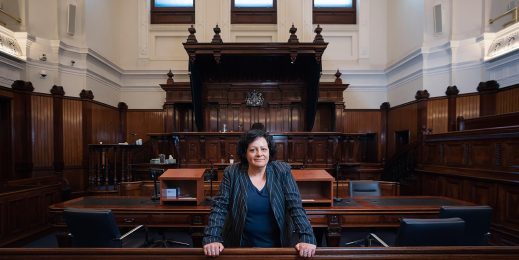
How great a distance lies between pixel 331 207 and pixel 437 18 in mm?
7445

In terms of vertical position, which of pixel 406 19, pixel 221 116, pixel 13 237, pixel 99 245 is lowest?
pixel 13 237

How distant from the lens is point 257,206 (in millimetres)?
1937

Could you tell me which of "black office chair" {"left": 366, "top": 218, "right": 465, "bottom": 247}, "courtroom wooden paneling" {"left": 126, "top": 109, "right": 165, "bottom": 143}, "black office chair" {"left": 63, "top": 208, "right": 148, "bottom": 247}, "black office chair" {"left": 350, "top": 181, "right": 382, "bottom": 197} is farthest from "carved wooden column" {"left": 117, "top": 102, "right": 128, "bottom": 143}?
"black office chair" {"left": 366, "top": 218, "right": 465, "bottom": 247}

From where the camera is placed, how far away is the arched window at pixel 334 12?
10.2m

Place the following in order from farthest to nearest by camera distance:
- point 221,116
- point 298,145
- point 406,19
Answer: point 221,116 → point 406,19 → point 298,145

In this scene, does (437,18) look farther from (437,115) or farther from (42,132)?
(42,132)

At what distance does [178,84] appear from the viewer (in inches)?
373

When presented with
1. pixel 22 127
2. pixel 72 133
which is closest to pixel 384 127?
pixel 72 133

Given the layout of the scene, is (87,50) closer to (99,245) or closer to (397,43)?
(99,245)

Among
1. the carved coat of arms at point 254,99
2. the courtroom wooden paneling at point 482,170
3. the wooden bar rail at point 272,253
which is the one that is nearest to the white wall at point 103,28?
the carved coat of arms at point 254,99

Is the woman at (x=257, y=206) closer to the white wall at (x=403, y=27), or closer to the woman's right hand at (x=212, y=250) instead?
the woman's right hand at (x=212, y=250)

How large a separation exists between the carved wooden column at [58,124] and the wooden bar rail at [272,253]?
6.46 meters

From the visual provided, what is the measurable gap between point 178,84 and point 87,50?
2.74 metres

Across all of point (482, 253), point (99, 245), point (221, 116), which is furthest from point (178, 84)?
point (482, 253)
